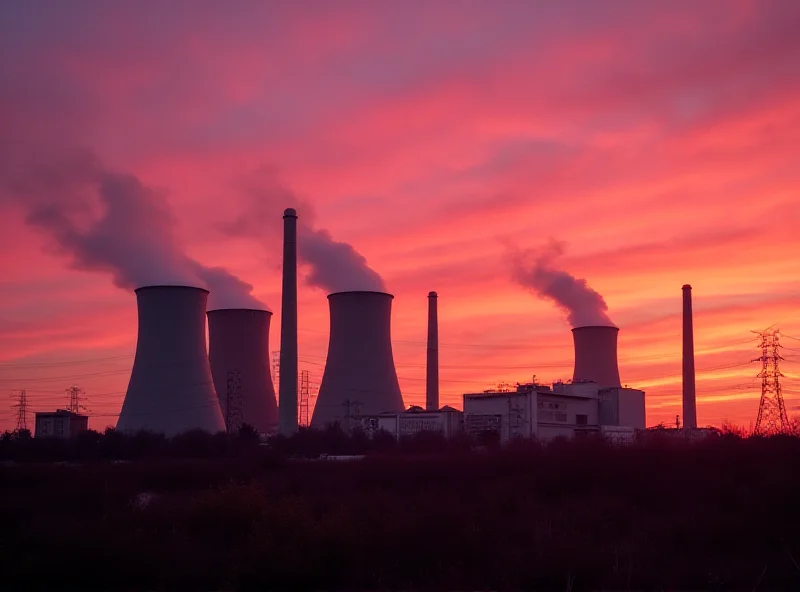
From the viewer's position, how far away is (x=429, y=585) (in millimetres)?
7000

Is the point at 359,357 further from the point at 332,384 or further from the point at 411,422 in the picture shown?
the point at 411,422

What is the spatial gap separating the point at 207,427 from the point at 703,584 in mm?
20326

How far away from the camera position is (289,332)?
26141mm

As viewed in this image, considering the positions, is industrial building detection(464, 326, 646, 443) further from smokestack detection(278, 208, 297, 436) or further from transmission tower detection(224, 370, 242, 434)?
transmission tower detection(224, 370, 242, 434)

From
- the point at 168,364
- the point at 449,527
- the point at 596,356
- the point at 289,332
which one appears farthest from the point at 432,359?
the point at 449,527

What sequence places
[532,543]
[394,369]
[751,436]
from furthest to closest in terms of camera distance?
[394,369] < [751,436] < [532,543]

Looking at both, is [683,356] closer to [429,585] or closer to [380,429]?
[380,429]

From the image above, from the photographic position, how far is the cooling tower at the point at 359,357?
25984 millimetres

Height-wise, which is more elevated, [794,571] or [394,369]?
[394,369]

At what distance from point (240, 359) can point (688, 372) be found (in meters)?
17.1

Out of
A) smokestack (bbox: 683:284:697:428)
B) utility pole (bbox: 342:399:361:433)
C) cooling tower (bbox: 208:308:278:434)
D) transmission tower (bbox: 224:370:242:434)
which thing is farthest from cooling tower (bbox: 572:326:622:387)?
transmission tower (bbox: 224:370:242:434)

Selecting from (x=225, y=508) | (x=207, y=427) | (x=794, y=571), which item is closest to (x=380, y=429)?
(x=207, y=427)

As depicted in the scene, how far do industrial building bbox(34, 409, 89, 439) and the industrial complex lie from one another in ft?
24.4

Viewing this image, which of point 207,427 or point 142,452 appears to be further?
point 207,427
